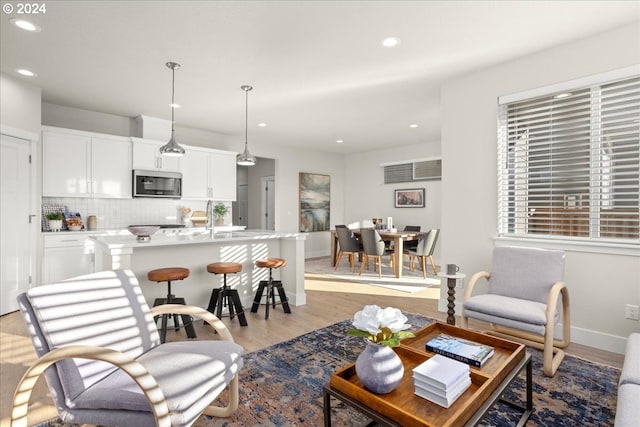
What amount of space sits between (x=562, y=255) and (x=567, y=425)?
1425mm

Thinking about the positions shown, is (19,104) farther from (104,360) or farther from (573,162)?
(573,162)

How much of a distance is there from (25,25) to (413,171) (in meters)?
6.51

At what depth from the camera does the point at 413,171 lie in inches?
290

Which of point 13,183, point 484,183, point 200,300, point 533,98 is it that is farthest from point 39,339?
point 533,98

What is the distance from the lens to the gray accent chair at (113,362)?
51.4 inches

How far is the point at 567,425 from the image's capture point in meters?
1.81

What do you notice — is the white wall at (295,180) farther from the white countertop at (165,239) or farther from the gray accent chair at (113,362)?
the gray accent chair at (113,362)

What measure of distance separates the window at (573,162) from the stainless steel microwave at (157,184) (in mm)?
4707

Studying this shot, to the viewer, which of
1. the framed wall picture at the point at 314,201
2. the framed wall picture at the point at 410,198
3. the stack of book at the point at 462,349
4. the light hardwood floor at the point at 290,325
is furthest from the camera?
the framed wall picture at the point at 314,201

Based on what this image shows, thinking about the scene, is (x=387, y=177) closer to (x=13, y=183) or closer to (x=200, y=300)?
(x=200, y=300)

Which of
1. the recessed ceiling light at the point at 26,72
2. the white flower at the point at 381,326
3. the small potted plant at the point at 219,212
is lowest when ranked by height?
the white flower at the point at 381,326

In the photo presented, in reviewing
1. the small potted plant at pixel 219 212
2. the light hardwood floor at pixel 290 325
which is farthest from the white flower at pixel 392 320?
the small potted plant at pixel 219 212

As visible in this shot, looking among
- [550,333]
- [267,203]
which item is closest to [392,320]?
[550,333]

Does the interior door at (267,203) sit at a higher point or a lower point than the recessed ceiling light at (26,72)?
lower
